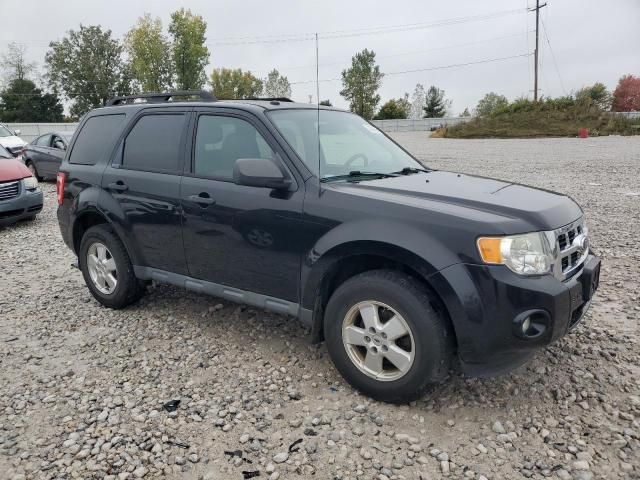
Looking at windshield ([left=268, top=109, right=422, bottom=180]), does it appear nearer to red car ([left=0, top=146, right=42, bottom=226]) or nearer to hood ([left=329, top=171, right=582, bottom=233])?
hood ([left=329, top=171, right=582, bottom=233])

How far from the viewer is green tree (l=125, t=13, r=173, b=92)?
171 feet

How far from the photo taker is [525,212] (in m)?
2.83

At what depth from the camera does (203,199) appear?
3.77 meters

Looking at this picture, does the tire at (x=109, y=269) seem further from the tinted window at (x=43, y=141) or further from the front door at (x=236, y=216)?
Answer: the tinted window at (x=43, y=141)

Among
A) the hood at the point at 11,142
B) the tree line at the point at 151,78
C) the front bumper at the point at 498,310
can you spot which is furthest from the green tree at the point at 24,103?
the front bumper at the point at 498,310

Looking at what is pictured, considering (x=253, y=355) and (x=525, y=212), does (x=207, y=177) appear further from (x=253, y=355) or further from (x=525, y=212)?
(x=525, y=212)

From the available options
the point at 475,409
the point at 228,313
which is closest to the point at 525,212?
the point at 475,409

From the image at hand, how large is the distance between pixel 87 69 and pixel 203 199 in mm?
76165

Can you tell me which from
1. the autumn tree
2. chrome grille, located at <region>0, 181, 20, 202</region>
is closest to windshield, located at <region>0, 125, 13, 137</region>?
chrome grille, located at <region>0, 181, 20, 202</region>

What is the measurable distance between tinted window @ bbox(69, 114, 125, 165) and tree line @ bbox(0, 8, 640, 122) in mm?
43558

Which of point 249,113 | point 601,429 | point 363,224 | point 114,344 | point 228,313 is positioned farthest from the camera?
point 228,313

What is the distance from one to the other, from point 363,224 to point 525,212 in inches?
36.1

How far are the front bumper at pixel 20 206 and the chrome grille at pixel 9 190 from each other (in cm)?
5

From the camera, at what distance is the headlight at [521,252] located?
2676 millimetres
